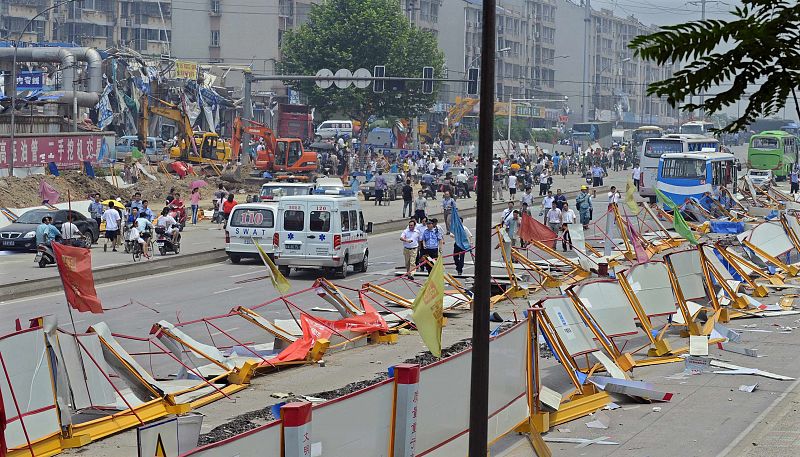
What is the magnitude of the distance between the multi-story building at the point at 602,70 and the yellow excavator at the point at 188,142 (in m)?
94.3

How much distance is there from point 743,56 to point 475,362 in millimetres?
5148

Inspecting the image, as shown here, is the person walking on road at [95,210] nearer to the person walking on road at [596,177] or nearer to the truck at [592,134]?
the person walking on road at [596,177]

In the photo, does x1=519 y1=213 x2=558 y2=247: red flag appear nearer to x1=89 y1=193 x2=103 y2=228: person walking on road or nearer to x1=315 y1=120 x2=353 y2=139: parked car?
x1=89 y1=193 x2=103 y2=228: person walking on road

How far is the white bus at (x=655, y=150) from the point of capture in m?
57.2

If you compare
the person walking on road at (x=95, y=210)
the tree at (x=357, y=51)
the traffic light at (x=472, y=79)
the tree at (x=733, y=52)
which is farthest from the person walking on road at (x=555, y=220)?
the tree at (x=357, y=51)

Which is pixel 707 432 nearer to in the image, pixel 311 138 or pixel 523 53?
pixel 311 138

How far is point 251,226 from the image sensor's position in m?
31.2

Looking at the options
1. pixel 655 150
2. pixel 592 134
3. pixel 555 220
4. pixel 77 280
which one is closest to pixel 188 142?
Result: pixel 655 150

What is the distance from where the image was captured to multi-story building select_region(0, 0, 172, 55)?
118562 mm

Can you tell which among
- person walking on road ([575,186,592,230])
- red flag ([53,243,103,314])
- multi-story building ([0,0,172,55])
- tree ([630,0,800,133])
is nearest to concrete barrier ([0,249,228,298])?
red flag ([53,243,103,314])

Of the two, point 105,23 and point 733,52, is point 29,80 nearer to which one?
point 105,23

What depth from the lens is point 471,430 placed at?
9914 millimetres

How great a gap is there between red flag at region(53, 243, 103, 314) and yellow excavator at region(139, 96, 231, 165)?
1946 inches

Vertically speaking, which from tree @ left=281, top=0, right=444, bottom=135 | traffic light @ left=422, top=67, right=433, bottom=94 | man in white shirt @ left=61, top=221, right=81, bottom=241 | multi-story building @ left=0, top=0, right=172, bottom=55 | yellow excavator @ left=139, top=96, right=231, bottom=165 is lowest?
man in white shirt @ left=61, top=221, right=81, bottom=241
